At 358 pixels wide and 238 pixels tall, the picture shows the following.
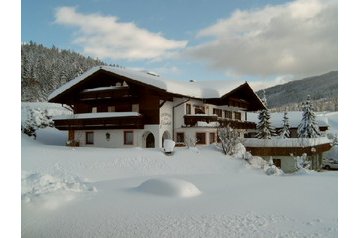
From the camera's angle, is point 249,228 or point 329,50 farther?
point 329,50

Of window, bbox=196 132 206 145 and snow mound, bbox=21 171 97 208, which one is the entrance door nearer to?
window, bbox=196 132 206 145

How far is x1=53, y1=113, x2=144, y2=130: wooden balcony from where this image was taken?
19406 mm

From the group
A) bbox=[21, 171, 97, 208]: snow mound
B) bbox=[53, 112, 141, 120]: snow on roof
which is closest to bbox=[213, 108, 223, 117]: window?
bbox=[53, 112, 141, 120]: snow on roof

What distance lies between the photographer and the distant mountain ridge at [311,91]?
746 cm

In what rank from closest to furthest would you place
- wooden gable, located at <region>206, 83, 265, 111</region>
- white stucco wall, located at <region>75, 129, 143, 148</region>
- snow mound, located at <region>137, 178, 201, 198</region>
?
snow mound, located at <region>137, 178, 201, 198</region>, white stucco wall, located at <region>75, 129, 143, 148</region>, wooden gable, located at <region>206, 83, 265, 111</region>

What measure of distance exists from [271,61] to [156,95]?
Result: 11510 millimetres

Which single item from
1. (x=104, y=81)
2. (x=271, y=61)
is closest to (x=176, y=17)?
(x=271, y=61)

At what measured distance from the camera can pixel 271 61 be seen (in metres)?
8.66

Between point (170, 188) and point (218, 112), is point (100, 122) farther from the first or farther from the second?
point (170, 188)

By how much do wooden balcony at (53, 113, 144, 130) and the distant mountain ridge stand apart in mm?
9337

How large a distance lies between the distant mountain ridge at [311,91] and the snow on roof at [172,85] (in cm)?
819

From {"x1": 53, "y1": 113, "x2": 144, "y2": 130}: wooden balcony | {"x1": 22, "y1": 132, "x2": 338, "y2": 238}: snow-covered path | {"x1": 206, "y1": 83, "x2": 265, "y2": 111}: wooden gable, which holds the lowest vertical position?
{"x1": 22, "y1": 132, "x2": 338, "y2": 238}: snow-covered path
